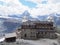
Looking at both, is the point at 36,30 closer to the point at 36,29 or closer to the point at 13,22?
the point at 36,29

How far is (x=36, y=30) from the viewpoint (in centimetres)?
674

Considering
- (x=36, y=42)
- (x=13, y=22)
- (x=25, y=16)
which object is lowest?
(x=36, y=42)

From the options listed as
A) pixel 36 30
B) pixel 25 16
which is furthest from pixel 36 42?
pixel 25 16

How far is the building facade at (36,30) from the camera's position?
663 cm

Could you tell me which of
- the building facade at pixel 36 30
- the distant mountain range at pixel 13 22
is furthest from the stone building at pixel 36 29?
the distant mountain range at pixel 13 22

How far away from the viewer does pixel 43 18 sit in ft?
21.7

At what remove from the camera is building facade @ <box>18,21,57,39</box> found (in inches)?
261

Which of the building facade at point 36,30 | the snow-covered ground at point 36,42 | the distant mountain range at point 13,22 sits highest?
the distant mountain range at point 13,22

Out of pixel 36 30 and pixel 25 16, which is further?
pixel 36 30

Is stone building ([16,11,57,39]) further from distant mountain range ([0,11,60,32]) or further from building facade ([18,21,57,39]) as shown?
distant mountain range ([0,11,60,32])

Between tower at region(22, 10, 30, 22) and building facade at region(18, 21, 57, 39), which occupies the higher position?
tower at region(22, 10, 30, 22)

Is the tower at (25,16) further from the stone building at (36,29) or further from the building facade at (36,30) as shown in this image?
the building facade at (36,30)

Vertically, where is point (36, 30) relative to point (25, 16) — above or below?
below

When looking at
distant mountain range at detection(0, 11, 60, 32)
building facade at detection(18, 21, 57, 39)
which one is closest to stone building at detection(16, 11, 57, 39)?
building facade at detection(18, 21, 57, 39)
